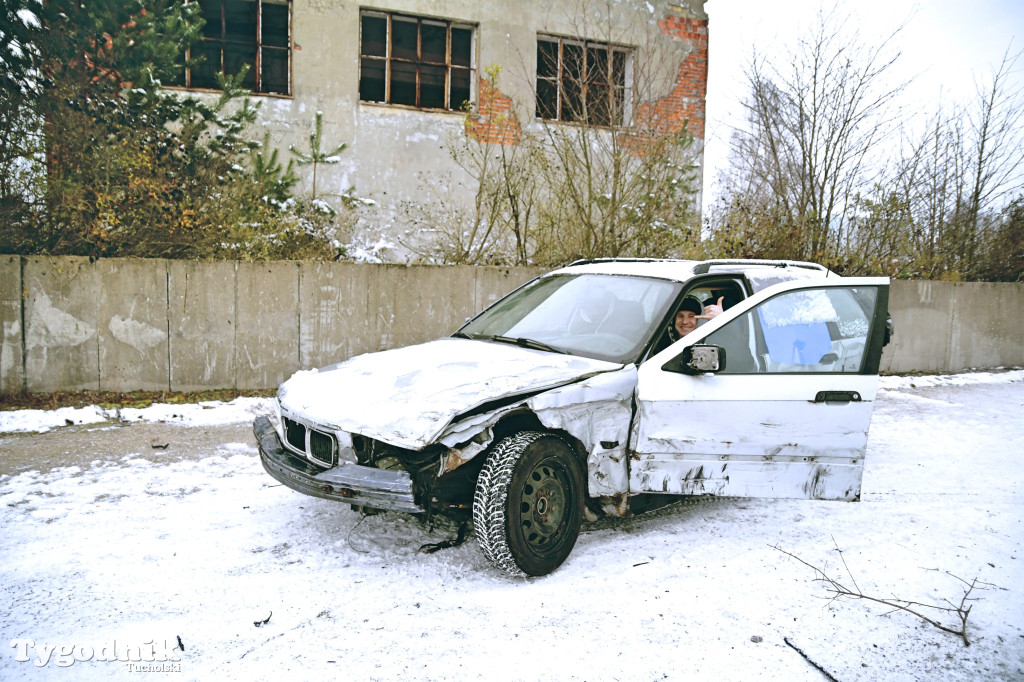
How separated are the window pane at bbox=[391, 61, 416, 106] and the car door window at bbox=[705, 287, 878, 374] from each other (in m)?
11.1

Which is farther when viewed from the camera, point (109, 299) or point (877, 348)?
point (109, 299)

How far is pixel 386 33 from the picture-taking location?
13.7 meters

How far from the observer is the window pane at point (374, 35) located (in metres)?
13.6

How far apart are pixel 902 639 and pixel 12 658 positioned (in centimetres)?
382

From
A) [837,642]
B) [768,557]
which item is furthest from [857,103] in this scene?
[837,642]

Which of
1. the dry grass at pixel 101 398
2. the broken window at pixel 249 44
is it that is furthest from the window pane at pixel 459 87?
the dry grass at pixel 101 398

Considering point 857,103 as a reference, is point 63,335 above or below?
below

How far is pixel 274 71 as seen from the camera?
13.2 meters

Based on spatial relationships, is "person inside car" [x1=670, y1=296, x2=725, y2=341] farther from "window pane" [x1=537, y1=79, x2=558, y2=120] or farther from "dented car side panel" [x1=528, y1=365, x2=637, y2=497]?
"window pane" [x1=537, y1=79, x2=558, y2=120]

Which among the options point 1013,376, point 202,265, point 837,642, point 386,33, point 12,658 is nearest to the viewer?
point 12,658

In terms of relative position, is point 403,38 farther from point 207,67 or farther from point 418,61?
point 207,67

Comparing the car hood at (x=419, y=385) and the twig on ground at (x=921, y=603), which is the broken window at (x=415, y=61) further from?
the twig on ground at (x=921, y=603)

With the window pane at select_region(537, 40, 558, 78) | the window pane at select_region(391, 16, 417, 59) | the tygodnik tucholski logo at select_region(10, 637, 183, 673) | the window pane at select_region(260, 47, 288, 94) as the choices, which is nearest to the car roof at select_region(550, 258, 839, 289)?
the tygodnik tucholski logo at select_region(10, 637, 183, 673)

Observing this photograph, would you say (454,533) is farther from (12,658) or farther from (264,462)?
(12,658)
